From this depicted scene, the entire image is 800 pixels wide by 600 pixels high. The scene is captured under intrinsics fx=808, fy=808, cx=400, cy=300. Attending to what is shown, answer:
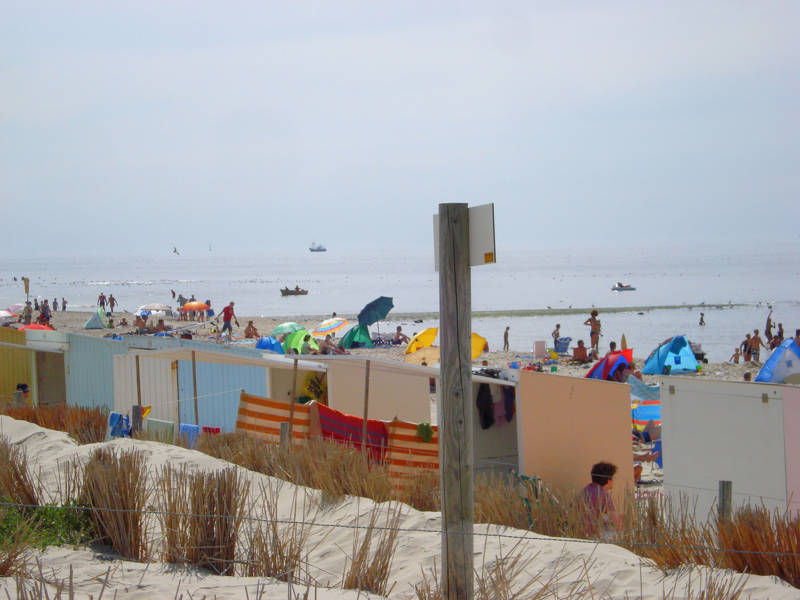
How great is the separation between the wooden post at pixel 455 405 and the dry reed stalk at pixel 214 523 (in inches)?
63.1

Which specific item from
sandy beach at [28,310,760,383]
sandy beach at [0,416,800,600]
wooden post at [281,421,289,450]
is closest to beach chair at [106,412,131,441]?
wooden post at [281,421,289,450]

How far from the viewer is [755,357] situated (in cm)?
2839

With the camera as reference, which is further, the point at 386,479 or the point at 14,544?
the point at 386,479

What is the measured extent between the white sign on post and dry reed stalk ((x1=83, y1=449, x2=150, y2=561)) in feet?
9.00

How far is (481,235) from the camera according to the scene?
12.6 ft

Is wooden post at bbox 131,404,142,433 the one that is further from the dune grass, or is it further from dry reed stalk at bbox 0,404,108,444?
the dune grass

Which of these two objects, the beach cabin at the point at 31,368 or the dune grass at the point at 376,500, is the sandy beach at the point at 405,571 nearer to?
the dune grass at the point at 376,500

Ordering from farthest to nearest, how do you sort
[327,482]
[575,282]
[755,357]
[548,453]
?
[575,282] < [755,357] < [548,453] < [327,482]

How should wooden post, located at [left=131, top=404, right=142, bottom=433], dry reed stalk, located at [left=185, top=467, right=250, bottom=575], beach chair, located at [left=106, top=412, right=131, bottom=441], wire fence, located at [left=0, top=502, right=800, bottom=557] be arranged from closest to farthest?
wire fence, located at [left=0, top=502, right=800, bottom=557] → dry reed stalk, located at [left=185, top=467, right=250, bottom=575] → wooden post, located at [left=131, top=404, right=142, bottom=433] → beach chair, located at [left=106, top=412, right=131, bottom=441]

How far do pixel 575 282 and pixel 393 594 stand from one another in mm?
103301

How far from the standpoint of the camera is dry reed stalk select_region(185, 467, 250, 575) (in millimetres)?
5023

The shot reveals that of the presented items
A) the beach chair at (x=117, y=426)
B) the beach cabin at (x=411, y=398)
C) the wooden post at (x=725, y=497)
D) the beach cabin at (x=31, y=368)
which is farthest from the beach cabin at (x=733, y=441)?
the beach cabin at (x=31, y=368)

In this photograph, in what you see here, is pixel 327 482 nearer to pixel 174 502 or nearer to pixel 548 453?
pixel 174 502

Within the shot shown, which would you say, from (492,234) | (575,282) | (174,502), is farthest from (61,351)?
(575,282)
